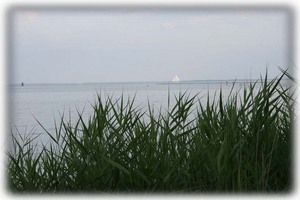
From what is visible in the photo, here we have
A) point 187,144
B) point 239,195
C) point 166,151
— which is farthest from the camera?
point 187,144

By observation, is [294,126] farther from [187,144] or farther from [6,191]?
[6,191]

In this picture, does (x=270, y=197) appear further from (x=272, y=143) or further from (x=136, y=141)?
(x=136, y=141)

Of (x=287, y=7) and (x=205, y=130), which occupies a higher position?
(x=287, y=7)

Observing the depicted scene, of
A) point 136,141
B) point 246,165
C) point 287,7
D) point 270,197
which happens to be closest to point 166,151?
point 136,141

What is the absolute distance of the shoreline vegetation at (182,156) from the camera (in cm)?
229

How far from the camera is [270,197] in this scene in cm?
220

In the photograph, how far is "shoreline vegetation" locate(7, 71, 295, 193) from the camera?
2287mm

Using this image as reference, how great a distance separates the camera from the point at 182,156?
233 centimetres

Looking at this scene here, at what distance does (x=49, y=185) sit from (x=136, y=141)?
1.64ft

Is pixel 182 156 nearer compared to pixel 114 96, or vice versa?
pixel 182 156

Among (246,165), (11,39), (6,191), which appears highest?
(11,39)

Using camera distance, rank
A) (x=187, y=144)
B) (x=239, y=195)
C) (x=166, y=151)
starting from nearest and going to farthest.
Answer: (x=239, y=195), (x=166, y=151), (x=187, y=144)

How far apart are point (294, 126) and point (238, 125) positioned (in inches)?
11.1

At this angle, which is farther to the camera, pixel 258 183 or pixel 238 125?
pixel 238 125
